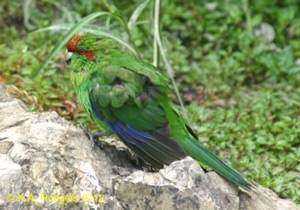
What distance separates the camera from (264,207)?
3.66 m

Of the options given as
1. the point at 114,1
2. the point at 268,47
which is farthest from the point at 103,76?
the point at 268,47

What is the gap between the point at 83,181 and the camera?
133 inches

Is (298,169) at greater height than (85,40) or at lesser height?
lesser

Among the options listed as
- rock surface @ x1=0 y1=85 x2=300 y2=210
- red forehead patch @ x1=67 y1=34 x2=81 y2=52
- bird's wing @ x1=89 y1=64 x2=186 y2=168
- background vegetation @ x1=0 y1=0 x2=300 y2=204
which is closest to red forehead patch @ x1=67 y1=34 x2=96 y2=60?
red forehead patch @ x1=67 y1=34 x2=81 y2=52

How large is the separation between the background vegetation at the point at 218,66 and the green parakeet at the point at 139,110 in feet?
3.14

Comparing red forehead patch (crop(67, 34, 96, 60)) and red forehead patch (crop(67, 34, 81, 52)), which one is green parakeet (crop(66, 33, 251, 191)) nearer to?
red forehead patch (crop(67, 34, 96, 60))

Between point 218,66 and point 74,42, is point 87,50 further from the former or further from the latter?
point 218,66

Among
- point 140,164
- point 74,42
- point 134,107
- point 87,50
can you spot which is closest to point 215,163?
point 140,164

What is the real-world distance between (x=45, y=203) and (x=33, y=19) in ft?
13.4

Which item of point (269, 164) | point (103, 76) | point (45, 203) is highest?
point (103, 76)

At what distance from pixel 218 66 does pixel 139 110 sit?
2586mm

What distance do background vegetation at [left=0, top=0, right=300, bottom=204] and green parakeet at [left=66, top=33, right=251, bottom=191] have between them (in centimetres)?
96

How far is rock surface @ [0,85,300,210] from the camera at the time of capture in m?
3.24

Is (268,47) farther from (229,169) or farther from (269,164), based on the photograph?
(229,169)
